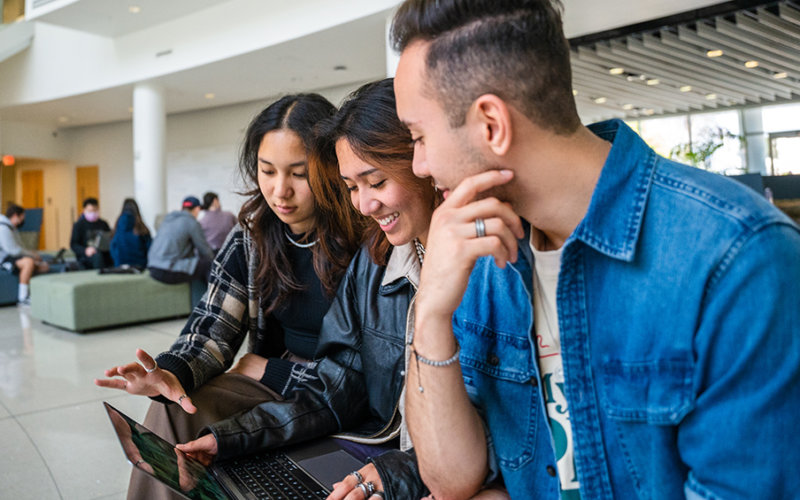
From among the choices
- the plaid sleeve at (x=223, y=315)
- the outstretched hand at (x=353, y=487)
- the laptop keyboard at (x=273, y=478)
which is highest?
the plaid sleeve at (x=223, y=315)

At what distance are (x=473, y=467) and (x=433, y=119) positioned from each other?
591mm

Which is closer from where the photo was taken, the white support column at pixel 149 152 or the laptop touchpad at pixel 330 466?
the laptop touchpad at pixel 330 466

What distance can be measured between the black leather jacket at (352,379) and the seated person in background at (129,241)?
7.11 m

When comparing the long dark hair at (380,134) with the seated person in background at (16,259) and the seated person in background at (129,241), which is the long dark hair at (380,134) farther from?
the seated person in background at (16,259)

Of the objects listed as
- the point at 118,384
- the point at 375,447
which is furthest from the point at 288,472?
the point at 118,384

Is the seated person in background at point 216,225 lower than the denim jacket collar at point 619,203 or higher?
lower

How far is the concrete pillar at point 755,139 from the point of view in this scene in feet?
42.4

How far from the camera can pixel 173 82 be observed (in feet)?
37.9

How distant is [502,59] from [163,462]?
0.96m

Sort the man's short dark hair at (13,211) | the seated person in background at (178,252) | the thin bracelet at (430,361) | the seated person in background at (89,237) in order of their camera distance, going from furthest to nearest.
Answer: the seated person in background at (89,237) < the man's short dark hair at (13,211) < the seated person in background at (178,252) < the thin bracelet at (430,361)

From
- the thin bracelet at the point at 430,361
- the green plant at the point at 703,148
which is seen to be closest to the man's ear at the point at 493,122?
the thin bracelet at the point at 430,361

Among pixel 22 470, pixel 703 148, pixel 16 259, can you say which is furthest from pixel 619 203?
pixel 703 148

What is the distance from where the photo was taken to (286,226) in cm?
200

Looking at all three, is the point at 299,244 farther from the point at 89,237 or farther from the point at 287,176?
the point at 89,237
